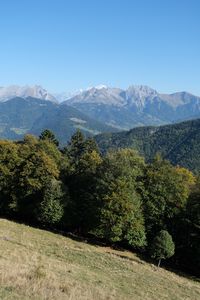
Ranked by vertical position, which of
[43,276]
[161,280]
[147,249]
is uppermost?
[43,276]

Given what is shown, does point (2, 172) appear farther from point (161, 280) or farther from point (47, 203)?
point (161, 280)

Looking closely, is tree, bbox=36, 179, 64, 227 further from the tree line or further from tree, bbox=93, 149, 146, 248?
tree, bbox=93, 149, 146, 248

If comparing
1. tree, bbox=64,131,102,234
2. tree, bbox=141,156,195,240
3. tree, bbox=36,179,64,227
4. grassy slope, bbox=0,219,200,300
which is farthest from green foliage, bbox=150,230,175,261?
tree, bbox=36,179,64,227

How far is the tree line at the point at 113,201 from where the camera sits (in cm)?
6256

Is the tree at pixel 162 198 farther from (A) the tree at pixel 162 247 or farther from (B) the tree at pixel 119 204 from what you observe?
(A) the tree at pixel 162 247

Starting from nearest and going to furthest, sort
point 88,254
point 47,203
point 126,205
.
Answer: point 88,254, point 126,205, point 47,203

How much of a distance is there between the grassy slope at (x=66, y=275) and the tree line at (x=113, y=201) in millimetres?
8167

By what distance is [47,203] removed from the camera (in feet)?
220

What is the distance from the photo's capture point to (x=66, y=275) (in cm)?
3356

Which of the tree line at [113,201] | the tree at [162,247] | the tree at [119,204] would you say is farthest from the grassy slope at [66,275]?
the tree at [162,247]

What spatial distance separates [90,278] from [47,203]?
32.8m

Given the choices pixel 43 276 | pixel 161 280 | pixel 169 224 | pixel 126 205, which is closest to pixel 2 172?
pixel 126 205

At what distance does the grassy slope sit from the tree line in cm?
817

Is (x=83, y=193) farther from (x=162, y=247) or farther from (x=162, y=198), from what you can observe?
(x=162, y=247)
